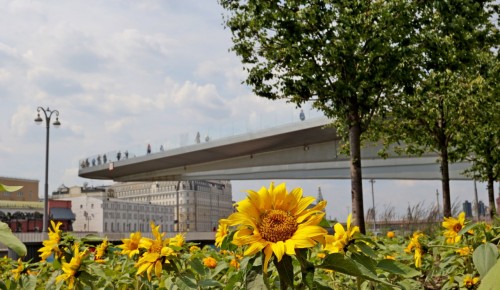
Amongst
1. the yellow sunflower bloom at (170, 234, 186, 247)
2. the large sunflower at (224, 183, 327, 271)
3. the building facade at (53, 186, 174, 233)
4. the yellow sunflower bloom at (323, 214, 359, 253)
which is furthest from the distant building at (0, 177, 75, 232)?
the large sunflower at (224, 183, 327, 271)

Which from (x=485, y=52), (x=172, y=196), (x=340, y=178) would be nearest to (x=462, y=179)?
(x=340, y=178)

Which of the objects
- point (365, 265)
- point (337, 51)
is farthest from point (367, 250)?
point (337, 51)

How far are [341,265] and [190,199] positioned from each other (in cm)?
16902

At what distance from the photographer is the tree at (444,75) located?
45.2 ft

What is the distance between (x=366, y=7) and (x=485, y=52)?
29.1 feet

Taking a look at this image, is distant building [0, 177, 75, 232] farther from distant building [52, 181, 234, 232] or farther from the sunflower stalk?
the sunflower stalk

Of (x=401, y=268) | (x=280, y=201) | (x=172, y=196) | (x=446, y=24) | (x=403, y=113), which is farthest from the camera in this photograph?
(x=172, y=196)

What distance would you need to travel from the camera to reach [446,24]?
13656 millimetres

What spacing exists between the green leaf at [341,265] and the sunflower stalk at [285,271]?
15 centimetres

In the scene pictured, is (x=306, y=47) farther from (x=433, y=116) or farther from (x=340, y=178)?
(x=340, y=178)

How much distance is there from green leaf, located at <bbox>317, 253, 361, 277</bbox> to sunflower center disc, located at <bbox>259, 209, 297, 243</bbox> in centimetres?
17

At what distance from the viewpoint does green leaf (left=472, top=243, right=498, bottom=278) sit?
2.17 meters

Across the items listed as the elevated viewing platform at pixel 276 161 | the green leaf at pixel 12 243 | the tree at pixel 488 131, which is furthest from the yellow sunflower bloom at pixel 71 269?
the elevated viewing platform at pixel 276 161

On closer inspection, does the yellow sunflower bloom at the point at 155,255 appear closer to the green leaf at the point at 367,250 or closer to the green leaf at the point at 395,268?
the green leaf at the point at 367,250
